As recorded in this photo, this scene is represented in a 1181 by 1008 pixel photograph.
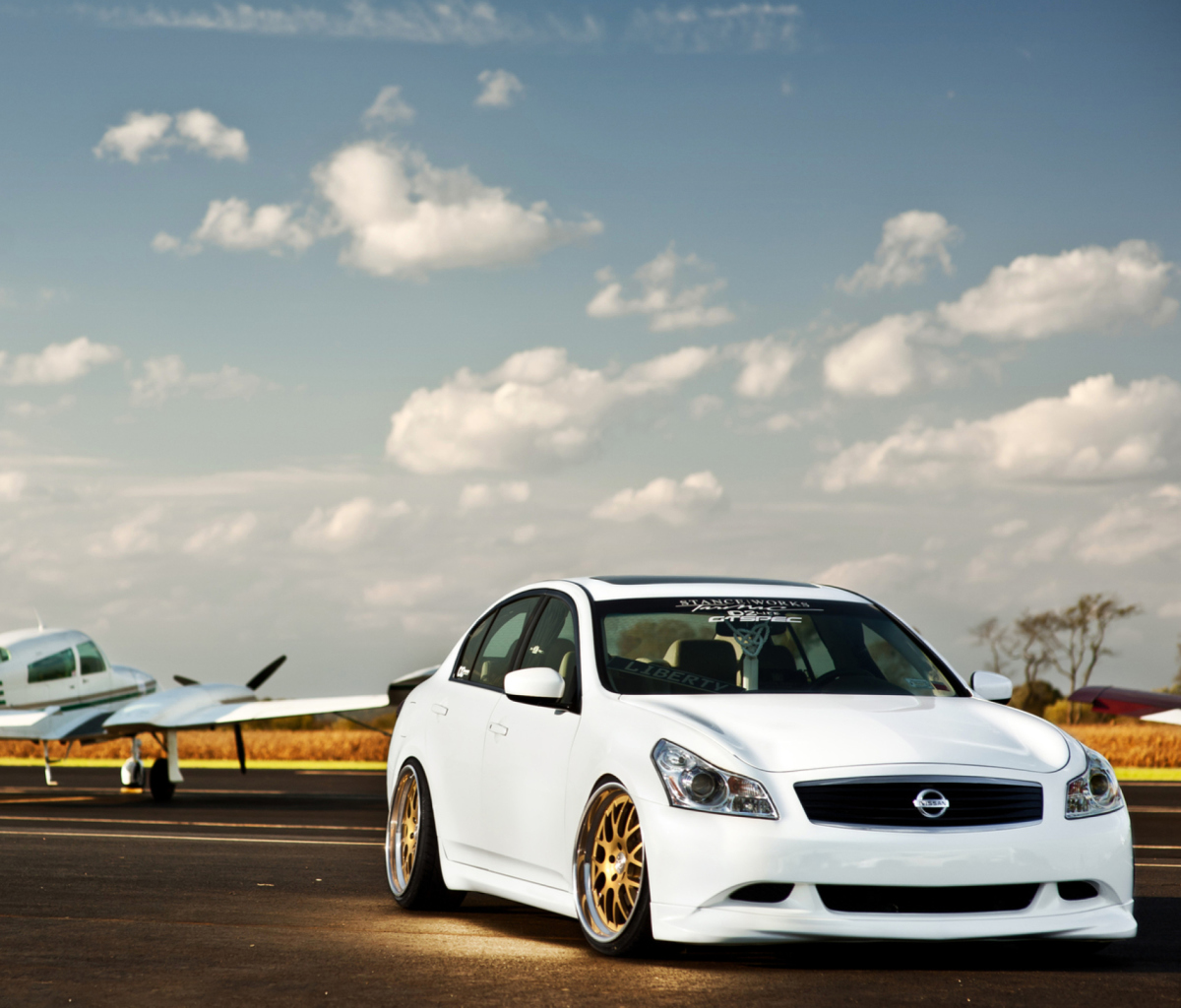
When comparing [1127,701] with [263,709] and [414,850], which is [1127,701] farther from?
[414,850]

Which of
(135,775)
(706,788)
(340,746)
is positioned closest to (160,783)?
(135,775)

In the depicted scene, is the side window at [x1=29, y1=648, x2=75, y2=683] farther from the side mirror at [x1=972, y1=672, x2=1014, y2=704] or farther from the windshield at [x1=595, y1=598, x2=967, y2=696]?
the side mirror at [x1=972, y1=672, x2=1014, y2=704]

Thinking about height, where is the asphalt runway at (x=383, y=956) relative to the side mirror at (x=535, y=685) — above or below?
below

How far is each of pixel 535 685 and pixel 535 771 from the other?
1.68ft

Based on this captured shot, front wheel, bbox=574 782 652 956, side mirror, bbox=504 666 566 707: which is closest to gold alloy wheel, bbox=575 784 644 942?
front wheel, bbox=574 782 652 956

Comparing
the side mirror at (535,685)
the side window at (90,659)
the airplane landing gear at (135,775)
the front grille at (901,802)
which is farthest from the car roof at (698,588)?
the side window at (90,659)

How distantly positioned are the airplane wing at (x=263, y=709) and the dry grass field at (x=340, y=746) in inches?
421

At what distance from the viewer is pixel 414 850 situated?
9203 millimetres

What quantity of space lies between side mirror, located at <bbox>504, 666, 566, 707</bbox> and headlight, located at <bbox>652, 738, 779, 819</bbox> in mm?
888

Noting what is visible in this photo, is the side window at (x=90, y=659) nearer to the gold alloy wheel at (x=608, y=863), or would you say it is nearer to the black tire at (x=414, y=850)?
the black tire at (x=414, y=850)

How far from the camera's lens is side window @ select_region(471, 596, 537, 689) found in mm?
8844

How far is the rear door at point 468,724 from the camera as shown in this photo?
8555 mm

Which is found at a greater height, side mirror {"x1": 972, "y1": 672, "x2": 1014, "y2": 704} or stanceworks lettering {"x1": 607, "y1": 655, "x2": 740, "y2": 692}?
stanceworks lettering {"x1": 607, "y1": 655, "x2": 740, "y2": 692}

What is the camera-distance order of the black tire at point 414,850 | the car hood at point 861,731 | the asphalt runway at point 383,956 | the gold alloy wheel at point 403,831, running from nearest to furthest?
the asphalt runway at point 383,956, the car hood at point 861,731, the black tire at point 414,850, the gold alloy wheel at point 403,831
